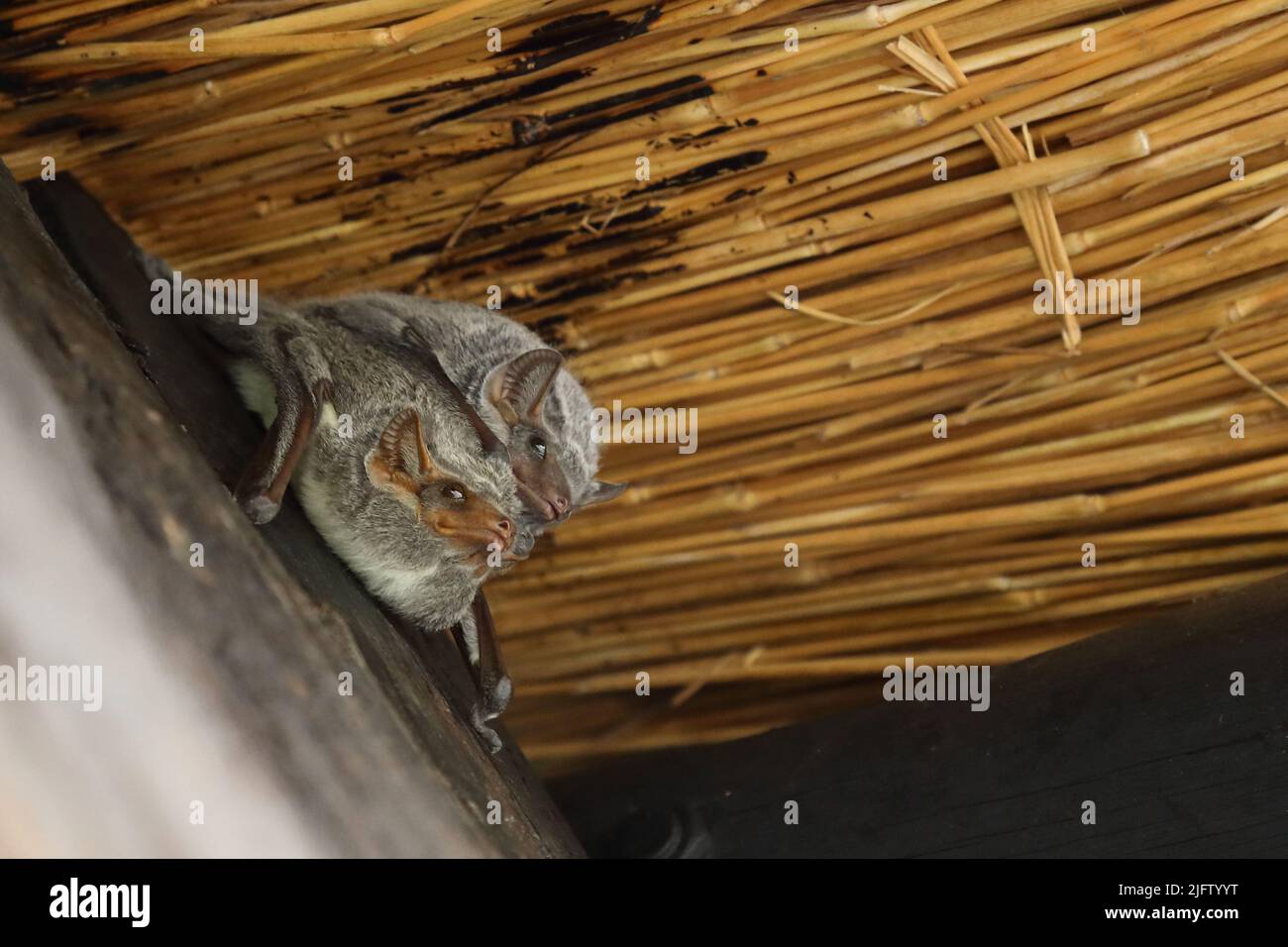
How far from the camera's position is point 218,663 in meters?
1.49

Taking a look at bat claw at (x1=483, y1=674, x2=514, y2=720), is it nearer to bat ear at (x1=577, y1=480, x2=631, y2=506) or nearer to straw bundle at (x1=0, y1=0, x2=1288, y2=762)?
bat ear at (x1=577, y1=480, x2=631, y2=506)

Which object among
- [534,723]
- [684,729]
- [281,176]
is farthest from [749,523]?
[281,176]

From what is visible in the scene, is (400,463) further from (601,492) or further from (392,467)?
(601,492)

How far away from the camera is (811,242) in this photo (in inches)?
101

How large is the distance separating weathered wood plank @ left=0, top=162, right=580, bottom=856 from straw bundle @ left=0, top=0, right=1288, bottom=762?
73 cm

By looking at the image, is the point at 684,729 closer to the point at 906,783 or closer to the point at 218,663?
the point at 906,783

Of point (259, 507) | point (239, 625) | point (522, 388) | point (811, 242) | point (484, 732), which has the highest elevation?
point (811, 242)

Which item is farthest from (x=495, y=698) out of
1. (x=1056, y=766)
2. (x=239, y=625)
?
(x=1056, y=766)

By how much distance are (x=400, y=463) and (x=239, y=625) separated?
56cm

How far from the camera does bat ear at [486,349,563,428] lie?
7.61 feet

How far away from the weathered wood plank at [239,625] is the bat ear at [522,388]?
55cm

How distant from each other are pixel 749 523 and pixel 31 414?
5.62 feet

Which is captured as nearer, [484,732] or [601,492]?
[484,732]

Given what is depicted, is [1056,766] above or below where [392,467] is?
below
